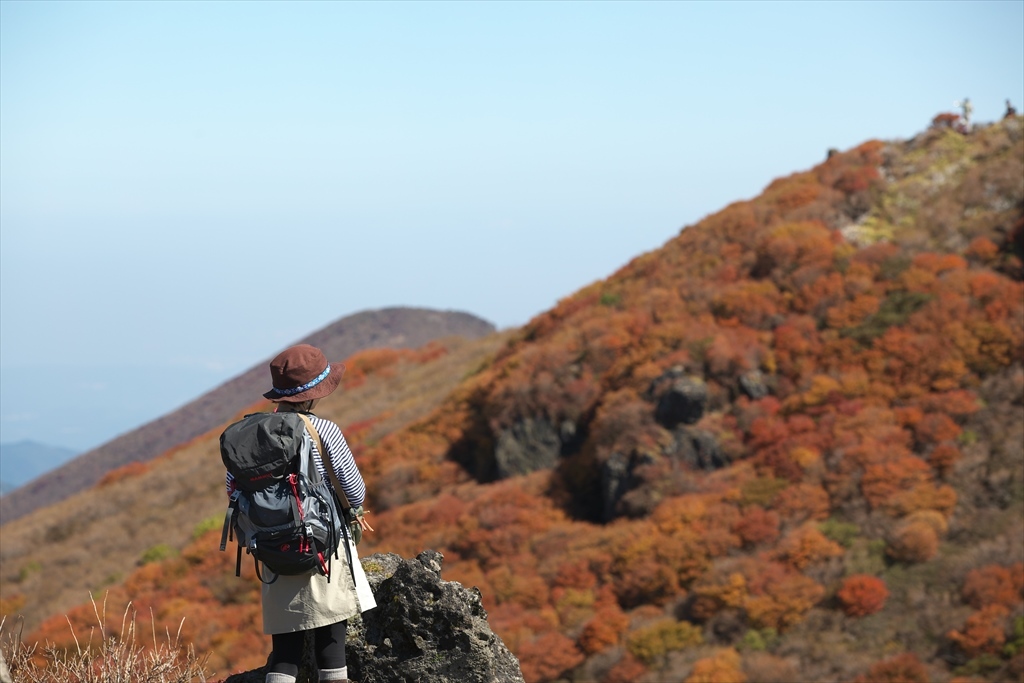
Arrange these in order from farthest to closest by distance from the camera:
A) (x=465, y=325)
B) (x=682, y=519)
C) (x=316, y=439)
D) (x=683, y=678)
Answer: (x=465, y=325), (x=682, y=519), (x=683, y=678), (x=316, y=439)

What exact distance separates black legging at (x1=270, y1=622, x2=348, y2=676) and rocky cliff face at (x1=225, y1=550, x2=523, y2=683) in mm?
713

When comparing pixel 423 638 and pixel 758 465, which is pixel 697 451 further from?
pixel 423 638

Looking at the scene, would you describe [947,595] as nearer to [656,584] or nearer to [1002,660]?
[1002,660]

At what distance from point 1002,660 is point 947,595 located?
1.69 meters

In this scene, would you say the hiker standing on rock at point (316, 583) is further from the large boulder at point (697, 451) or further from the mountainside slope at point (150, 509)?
the mountainside slope at point (150, 509)

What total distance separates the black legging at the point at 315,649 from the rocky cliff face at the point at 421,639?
0.71 m

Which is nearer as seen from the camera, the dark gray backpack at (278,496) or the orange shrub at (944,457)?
the dark gray backpack at (278,496)

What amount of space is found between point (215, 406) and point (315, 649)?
65.7 metres

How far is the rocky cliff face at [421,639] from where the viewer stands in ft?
18.0

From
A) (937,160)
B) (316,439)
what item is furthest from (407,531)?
(937,160)

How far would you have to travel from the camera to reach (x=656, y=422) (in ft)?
74.4

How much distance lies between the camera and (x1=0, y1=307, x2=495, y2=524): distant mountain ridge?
198ft

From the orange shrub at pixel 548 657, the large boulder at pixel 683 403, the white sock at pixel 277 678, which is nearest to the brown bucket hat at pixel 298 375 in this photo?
the white sock at pixel 277 678

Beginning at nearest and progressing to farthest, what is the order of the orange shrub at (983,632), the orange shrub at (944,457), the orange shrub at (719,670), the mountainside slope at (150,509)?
the orange shrub at (983,632), the orange shrub at (719,670), the orange shrub at (944,457), the mountainside slope at (150,509)
